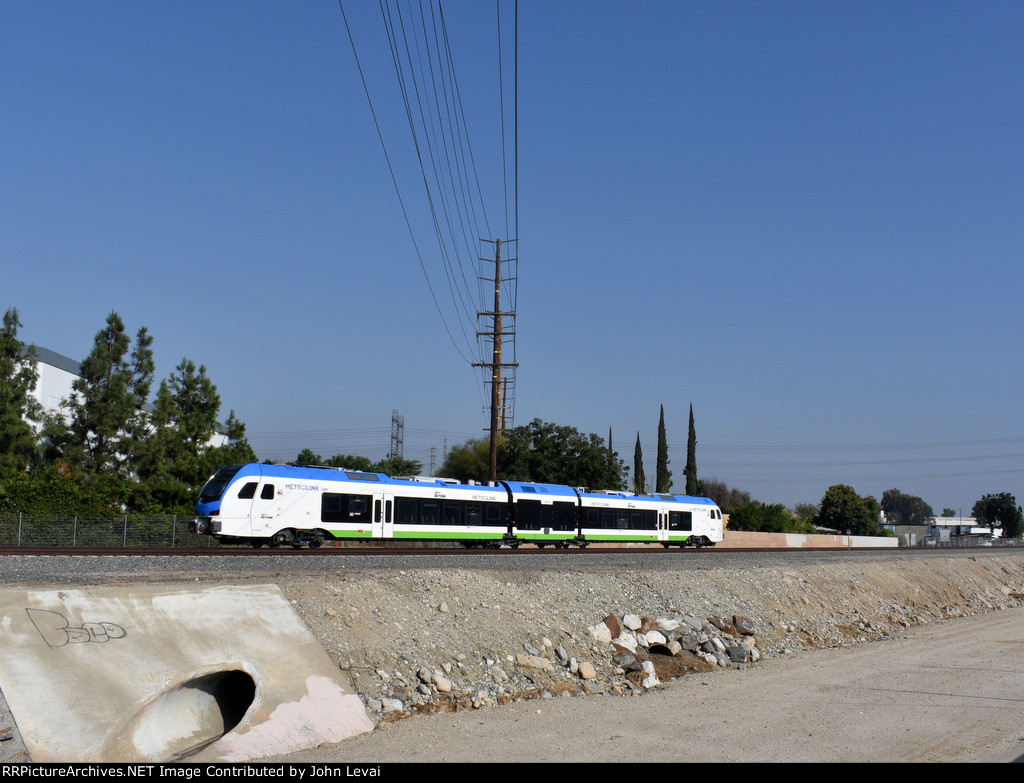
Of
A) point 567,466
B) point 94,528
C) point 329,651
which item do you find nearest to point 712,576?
point 329,651

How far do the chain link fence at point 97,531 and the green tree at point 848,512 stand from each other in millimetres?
83762

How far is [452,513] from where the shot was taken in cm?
3509

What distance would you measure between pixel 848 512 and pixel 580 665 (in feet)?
295

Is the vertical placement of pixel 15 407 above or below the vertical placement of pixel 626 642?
above

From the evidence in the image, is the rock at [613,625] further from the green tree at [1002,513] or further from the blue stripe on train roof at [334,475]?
the green tree at [1002,513]

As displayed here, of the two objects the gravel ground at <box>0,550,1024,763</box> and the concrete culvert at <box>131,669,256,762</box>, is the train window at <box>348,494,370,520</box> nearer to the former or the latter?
the gravel ground at <box>0,550,1024,763</box>

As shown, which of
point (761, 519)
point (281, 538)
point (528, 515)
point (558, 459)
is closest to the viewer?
point (281, 538)

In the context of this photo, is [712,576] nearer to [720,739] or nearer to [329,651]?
[720,739]

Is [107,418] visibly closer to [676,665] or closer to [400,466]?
[676,665]

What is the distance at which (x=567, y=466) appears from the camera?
6081 cm

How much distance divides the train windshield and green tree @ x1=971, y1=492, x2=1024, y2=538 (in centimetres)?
13901

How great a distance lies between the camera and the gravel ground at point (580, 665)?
47.9 feet

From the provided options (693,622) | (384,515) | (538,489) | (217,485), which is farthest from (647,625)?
(538,489)

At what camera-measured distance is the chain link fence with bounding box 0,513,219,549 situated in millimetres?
31938
